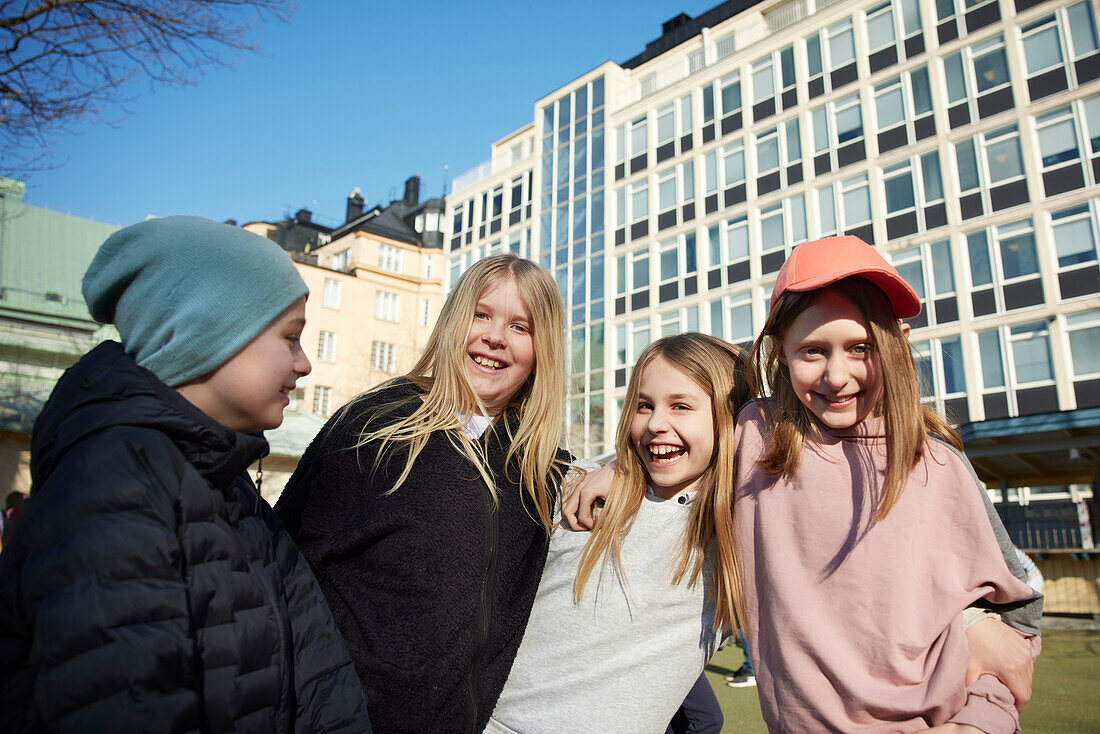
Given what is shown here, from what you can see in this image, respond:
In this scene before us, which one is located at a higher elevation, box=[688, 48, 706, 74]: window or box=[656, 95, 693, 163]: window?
box=[688, 48, 706, 74]: window

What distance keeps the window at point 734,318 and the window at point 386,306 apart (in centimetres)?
2230

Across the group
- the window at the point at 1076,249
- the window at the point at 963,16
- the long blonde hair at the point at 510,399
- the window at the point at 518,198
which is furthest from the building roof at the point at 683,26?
the long blonde hair at the point at 510,399

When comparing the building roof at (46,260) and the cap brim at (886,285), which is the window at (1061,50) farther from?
the building roof at (46,260)

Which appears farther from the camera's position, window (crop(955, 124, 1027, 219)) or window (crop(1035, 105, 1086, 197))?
window (crop(955, 124, 1027, 219))

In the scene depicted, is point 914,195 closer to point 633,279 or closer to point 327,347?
point 633,279

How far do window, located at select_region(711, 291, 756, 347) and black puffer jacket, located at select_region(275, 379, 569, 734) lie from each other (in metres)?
23.3

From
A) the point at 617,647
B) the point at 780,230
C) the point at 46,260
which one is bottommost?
the point at 617,647

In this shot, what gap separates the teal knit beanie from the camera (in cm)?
154

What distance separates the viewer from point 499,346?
2.71m

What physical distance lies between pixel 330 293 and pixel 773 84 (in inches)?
1011

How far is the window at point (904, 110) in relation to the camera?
72.9ft

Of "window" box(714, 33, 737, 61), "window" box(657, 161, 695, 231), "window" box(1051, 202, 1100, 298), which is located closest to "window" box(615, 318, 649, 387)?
"window" box(657, 161, 695, 231)

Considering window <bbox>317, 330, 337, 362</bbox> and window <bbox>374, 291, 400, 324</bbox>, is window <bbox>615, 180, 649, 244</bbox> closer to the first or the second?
window <bbox>374, 291, 400, 324</bbox>

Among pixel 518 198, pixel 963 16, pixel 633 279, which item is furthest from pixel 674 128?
pixel 963 16
